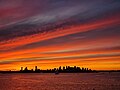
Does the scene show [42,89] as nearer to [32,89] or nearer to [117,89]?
[32,89]

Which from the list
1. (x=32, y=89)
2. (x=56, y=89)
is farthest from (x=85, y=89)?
(x=32, y=89)

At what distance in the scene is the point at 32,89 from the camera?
11106 cm

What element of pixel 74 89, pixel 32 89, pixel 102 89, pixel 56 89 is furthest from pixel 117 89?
pixel 32 89

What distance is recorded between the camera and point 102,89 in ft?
354

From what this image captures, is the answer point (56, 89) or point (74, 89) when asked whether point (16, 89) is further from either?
point (74, 89)

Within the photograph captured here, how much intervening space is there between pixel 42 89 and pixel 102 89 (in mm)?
23132

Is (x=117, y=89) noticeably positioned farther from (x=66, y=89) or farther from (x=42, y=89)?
(x=42, y=89)

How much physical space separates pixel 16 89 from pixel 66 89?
2033 centimetres

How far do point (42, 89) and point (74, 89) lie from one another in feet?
41.3

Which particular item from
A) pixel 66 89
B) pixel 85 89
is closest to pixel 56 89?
pixel 66 89

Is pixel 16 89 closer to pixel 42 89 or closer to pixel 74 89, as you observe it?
pixel 42 89

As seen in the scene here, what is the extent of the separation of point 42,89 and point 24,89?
726cm

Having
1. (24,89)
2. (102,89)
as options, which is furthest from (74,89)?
(24,89)

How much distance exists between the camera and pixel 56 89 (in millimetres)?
108938
